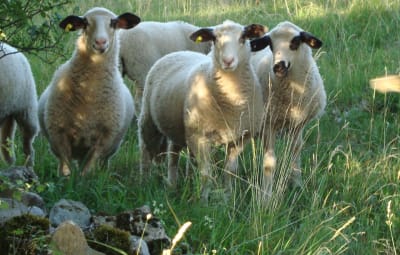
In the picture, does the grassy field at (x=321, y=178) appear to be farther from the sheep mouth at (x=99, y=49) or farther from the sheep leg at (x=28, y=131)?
the sheep mouth at (x=99, y=49)

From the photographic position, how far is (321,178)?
749 cm

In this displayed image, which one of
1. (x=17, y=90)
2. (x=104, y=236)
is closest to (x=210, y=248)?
(x=104, y=236)

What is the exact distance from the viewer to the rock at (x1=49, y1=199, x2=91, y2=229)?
210 inches

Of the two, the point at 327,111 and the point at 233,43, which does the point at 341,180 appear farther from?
the point at 327,111

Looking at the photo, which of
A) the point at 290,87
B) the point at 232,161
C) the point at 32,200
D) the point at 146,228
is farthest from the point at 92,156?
the point at 146,228

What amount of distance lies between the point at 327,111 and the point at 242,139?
2.76 m

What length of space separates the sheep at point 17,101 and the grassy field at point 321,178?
0.78 feet

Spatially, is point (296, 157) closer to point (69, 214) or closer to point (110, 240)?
point (69, 214)

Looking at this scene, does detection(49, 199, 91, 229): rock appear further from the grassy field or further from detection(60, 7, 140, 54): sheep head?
detection(60, 7, 140, 54): sheep head

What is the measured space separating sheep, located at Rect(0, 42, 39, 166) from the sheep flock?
0.04ft

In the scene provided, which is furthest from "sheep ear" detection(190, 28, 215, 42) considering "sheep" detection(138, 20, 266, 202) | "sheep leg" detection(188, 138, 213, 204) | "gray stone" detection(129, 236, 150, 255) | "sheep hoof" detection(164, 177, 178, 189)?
"gray stone" detection(129, 236, 150, 255)

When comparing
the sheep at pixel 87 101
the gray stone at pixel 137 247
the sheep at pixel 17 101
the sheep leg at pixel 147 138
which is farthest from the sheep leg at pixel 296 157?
the gray stone at pixel 137 247

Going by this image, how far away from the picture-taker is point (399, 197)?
7000 mm

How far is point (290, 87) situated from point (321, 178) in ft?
3.34
